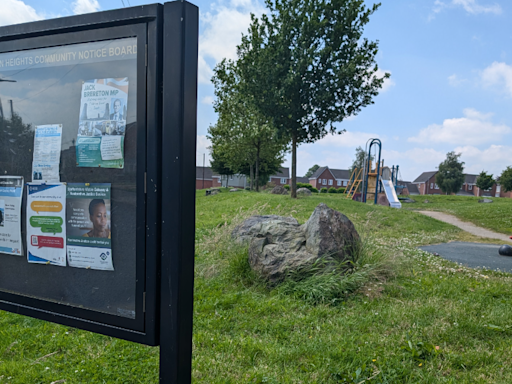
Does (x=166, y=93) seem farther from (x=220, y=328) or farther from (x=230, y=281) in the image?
(x=230, y=281)

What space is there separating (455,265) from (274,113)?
14.3 meters

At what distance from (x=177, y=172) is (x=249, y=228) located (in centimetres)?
452

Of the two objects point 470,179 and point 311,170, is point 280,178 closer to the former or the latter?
point 311,170

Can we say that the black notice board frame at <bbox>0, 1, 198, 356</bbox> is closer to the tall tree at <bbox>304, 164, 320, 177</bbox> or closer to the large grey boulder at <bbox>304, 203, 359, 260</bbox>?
the large grey boulder at <bbox>304, 203, 359, 260</bbox>

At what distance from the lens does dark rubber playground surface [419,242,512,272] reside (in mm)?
7004

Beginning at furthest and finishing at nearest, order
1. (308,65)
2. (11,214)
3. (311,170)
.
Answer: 1. (311,170)
2. (308,65)
3. (11,214)

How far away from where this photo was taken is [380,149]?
22828mm

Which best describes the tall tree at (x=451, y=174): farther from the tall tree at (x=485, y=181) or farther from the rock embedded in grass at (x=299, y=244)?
the rock embedded in grass at (x=299, y=244)

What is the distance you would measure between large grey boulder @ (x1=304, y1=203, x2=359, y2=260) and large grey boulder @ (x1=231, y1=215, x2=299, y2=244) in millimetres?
586

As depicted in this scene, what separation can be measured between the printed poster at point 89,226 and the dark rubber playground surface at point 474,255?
7.01 m

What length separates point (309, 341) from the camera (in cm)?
322

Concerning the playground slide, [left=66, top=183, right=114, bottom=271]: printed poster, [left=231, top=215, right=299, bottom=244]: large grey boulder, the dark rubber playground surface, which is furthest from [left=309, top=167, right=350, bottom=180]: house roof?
[left=66, top=183, right=114, bottom=271]: printed poster

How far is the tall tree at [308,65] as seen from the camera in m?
18.5

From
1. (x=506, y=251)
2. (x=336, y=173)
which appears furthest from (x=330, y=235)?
(x=336, y=173)
